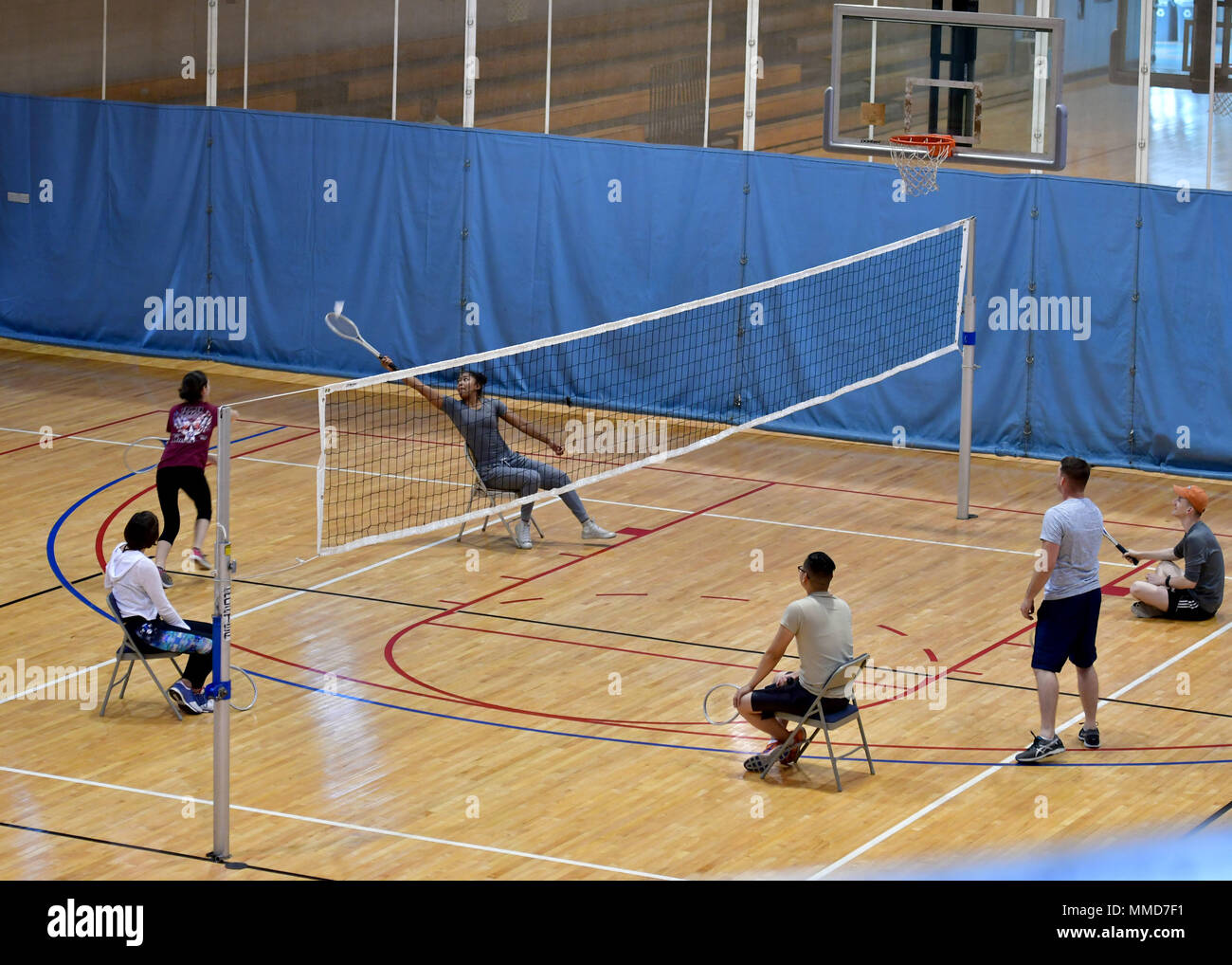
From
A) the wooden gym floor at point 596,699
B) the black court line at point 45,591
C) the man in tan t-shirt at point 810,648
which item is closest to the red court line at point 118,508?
the wooden gym floor at point 596,699

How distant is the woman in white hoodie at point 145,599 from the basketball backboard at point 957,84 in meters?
8.22

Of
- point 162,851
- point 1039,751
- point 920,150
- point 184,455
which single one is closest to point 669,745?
point 1039,751

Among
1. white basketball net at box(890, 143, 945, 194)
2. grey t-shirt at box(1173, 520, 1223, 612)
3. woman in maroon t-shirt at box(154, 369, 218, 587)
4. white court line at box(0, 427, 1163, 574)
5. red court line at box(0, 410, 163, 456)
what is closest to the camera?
grey t-shirt at box(1173, 520, 1223, 612)

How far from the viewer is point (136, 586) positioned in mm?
11664

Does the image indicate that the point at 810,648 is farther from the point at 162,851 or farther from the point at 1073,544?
the point at 162,851

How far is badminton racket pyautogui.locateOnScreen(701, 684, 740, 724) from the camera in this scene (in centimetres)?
1208

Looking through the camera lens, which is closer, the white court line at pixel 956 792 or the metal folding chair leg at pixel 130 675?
the white court line at pixel 956 792

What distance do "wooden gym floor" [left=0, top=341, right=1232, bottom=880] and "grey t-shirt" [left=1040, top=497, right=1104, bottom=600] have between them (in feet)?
3.75

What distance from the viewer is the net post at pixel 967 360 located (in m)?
16.5


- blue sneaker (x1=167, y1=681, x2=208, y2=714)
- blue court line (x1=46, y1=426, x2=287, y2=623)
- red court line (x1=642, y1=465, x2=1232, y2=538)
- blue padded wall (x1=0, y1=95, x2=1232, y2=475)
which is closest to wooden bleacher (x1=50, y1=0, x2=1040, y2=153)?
blue padded wall (x1=0, y1=95, x2=1232, y2=475)

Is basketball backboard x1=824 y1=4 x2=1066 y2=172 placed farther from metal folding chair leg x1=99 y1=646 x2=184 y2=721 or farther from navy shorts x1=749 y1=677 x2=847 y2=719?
metal folding chair leg x1=99 y1=646 x2=184 y2=721

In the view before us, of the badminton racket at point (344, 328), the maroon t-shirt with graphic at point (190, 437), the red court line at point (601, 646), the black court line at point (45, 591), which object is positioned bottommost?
the red court line at point (601, 646)

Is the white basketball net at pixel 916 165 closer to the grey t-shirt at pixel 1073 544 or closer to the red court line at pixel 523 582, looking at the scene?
the red court line at pixel 523 582

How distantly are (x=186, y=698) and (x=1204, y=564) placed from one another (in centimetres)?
751
